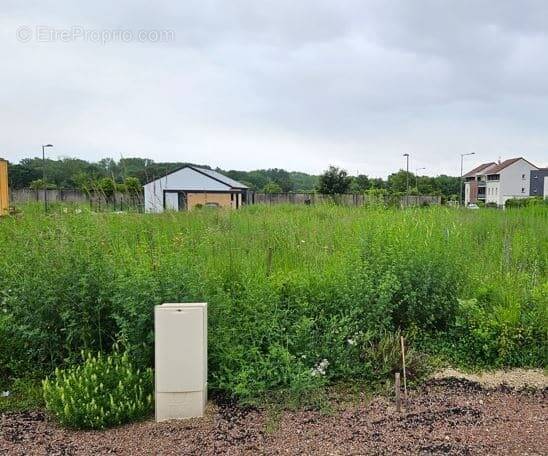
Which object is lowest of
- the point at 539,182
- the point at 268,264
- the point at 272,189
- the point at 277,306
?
the point at 277,306

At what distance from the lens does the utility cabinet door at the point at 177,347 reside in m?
2.66

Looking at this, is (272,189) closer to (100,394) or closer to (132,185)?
(132,185)

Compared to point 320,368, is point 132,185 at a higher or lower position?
higher

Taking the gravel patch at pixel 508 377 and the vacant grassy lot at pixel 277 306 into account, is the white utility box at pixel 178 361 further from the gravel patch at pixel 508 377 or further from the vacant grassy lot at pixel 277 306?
the gravel patch at pixel 508 377

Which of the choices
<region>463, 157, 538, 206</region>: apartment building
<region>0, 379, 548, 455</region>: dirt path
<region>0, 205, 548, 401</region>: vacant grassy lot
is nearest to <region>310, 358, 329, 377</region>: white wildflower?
<region>0, 205, 548, 401</region>: vacant grassy lot

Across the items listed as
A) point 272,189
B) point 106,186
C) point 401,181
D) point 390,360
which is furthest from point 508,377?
point 272,189

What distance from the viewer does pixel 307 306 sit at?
11.5 feet

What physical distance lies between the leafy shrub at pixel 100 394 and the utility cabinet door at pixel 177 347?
21cm

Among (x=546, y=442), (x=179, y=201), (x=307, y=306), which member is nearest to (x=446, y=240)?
(x=307, y=306)

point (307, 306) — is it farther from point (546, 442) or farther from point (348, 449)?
point (546, 442)

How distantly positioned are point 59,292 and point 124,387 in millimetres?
878

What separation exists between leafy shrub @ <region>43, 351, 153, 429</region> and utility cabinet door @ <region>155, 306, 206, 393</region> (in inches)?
8.4

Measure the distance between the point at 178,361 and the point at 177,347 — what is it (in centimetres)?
8

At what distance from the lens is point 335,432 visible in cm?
247
